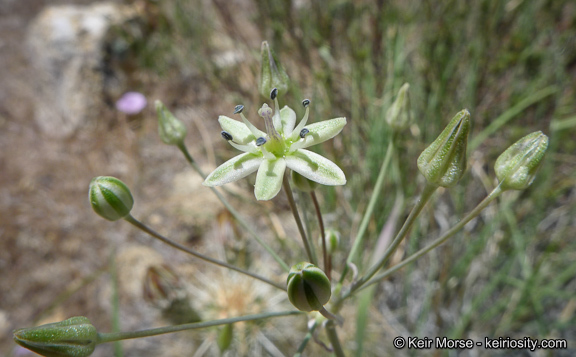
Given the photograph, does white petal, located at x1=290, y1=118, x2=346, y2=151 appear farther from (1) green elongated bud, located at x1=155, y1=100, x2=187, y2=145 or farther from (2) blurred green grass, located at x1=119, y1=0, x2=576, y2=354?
(2) blurred green grass, located at x1=119, y1=0, x2=576, y2=354

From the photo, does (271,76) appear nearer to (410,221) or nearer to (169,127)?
(169,127)

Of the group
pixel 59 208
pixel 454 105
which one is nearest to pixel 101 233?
pixel 59 208

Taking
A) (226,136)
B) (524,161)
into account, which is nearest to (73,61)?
(226,136)

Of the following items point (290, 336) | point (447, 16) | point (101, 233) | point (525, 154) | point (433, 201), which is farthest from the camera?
point (101, 233)

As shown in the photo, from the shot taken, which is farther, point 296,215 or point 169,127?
point 169,127

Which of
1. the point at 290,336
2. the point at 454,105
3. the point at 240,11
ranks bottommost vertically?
the point at 290,336

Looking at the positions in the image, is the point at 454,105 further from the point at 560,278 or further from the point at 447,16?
the point at 560,278
